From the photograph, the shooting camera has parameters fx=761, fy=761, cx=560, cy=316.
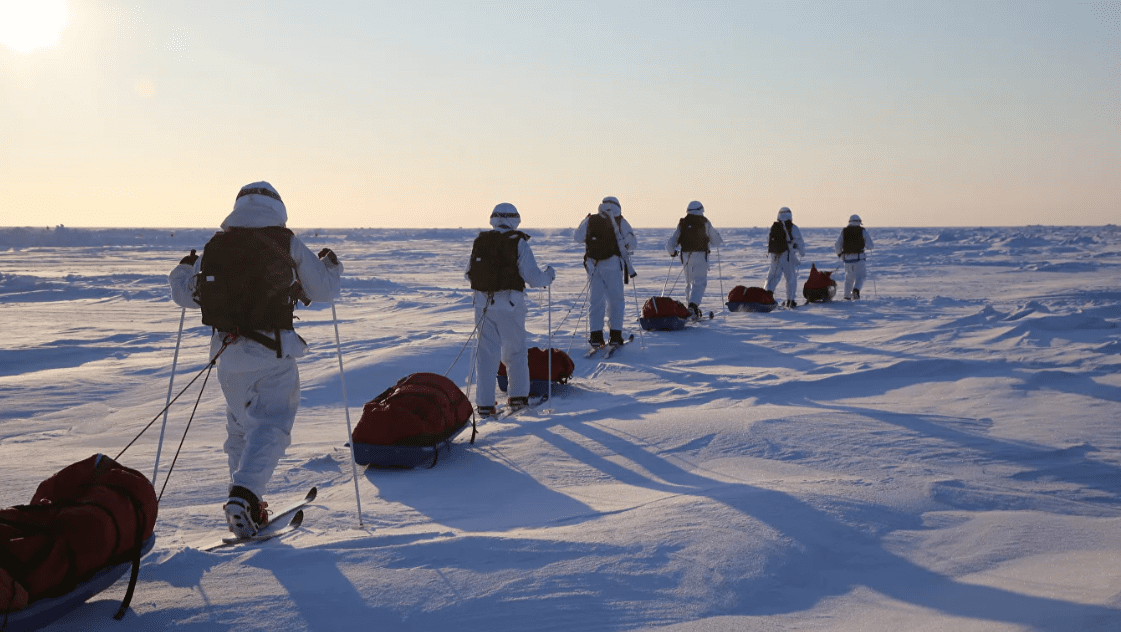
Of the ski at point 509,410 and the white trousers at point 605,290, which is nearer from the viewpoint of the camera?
the ski at point 509,410

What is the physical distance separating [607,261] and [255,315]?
7489mm

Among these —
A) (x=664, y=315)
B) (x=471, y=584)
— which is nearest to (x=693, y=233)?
(x=664, y=315)

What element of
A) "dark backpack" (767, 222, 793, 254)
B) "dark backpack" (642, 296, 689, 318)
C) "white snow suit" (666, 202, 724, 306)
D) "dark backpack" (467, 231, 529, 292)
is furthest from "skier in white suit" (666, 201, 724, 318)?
"dark backpack" (467, 231, 529, 292)

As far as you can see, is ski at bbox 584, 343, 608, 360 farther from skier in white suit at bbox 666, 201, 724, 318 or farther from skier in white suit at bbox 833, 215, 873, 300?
skier in white suit at bbox 833, 215, 873, 300

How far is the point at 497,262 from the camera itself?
23.6ft

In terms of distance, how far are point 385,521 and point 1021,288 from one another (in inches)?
872

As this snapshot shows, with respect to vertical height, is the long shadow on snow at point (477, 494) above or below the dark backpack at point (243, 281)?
below

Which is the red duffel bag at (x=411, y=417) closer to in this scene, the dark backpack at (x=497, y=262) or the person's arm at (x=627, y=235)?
the dark backpack at (x=497, y=262)

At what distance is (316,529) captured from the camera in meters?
4.22

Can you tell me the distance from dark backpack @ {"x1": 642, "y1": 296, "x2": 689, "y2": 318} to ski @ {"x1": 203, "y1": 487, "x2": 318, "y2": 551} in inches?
346

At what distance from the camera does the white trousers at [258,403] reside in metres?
4.20

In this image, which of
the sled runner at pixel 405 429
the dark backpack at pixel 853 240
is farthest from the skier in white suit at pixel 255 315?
the dark backpack at pixel 853 240

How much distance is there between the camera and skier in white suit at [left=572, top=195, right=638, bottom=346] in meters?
11.2

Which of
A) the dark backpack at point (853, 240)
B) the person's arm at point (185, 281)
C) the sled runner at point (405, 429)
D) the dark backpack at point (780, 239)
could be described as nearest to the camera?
the person's arm at point (185, 281)
